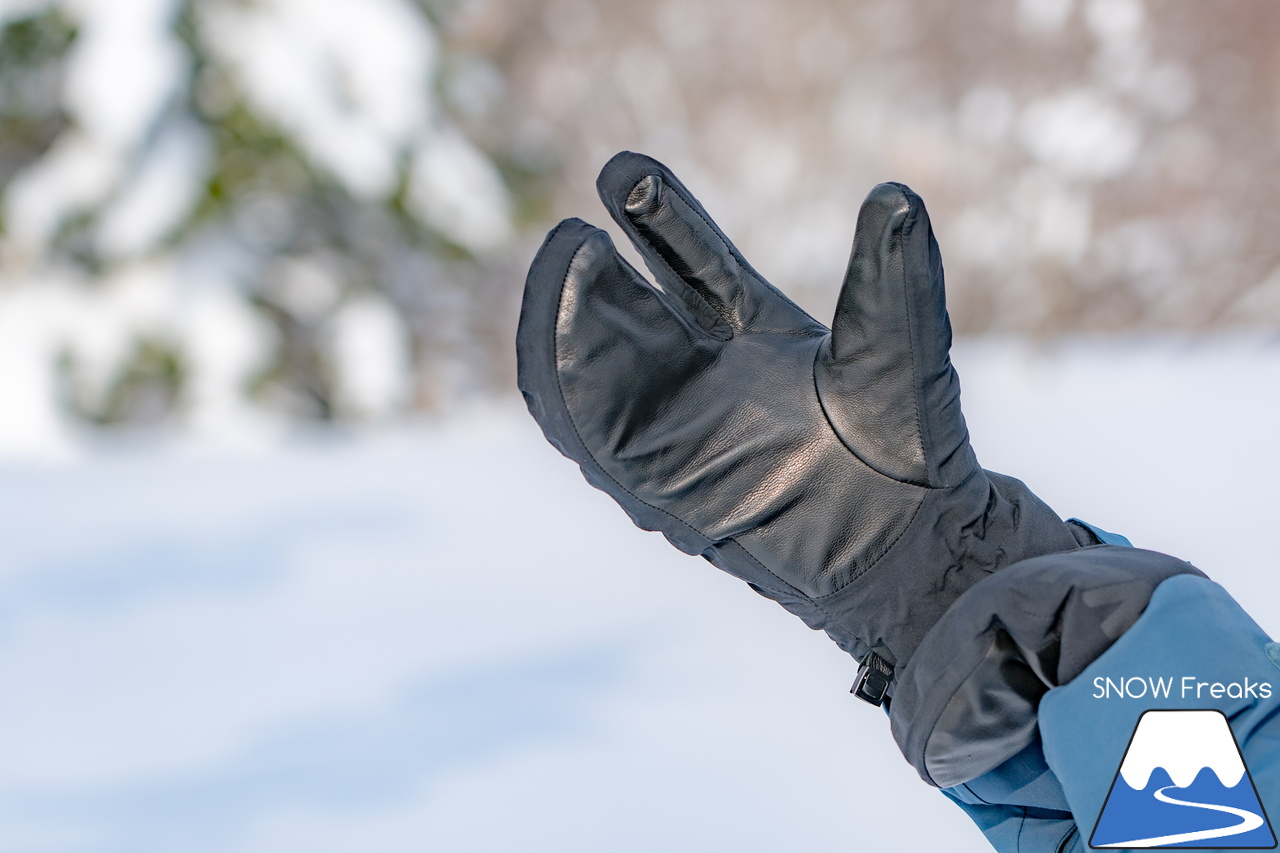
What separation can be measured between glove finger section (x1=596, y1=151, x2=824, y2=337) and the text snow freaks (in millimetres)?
478

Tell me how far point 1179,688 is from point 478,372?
6181mm

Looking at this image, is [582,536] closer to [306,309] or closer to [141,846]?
[141,846]

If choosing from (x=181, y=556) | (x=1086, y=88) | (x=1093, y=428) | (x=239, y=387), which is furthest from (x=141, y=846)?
(x=1086, y=88)

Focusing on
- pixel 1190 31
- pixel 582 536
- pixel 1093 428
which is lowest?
pixel 582 536

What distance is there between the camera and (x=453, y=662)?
1.84 meters

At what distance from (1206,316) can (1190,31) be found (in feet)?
6.63

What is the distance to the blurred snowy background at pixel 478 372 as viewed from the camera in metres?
1.46

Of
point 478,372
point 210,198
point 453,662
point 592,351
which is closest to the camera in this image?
point 592,351

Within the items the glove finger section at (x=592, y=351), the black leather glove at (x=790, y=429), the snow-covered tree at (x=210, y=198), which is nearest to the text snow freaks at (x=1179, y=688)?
the black leather glove at (x=790, y=429)

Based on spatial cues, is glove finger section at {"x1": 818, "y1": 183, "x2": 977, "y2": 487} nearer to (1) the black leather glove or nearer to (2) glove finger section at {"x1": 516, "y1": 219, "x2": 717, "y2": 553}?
(1) the black leather glove

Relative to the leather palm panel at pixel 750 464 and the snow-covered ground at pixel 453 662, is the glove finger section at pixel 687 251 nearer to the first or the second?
the leather palm panel at pixel 750 464

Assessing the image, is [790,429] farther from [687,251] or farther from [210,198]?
[210,198]

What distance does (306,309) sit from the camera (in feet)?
16.1

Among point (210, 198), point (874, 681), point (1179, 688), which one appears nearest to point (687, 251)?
point (874, 681)
